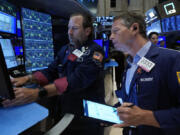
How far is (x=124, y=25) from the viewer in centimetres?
95

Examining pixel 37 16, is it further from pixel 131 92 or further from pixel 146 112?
pixel 146 112

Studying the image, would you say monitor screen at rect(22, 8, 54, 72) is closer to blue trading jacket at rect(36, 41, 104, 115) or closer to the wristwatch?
blue trading jacket at rect(36, 41, 104, 115)

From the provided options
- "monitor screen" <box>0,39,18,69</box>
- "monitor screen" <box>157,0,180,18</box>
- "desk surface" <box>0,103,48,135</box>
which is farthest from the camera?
"monitor screen" <box>157,0,180,18</box>

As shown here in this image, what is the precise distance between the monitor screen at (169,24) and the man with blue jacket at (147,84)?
193 inches

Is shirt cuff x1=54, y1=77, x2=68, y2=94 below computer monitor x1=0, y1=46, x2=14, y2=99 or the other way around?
below

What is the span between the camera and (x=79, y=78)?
1115 millimetres

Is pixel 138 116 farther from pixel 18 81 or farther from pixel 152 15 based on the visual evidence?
pixel 152 15

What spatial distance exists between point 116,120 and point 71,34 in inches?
29.6

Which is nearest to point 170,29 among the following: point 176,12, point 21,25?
point 176,12

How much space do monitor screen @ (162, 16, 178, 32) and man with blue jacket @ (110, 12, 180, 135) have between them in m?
4.91

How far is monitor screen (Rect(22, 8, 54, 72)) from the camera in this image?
2027 millimetres

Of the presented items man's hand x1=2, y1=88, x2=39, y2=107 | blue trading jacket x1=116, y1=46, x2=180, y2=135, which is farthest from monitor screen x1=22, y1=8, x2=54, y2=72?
blue trading jacket x1=116, y1=46, x2=180, y2=135

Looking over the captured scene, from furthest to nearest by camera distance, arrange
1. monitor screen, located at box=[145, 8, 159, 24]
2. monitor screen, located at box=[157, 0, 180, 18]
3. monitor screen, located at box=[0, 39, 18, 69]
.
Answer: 1. monitor screen, located at box=[145, 8, 159, 24]
2. monitor screen, located at box=[157, 0, 180, 18]
3. monitor screen, located at box=[0, 39, 18, 69]

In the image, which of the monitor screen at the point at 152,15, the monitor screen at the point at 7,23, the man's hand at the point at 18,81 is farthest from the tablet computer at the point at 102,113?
the monitor screen at the point at 152,15
